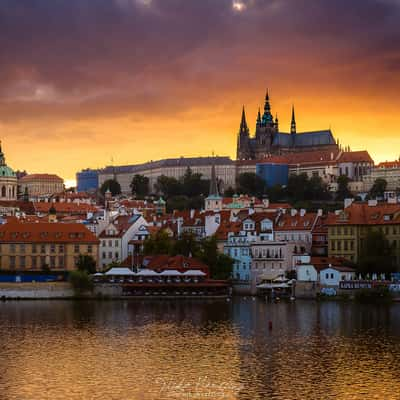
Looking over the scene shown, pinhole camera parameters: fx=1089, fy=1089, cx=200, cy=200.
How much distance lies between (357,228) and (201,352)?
137 ft

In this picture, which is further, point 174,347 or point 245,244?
point 245,244

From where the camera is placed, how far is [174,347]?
53375mm

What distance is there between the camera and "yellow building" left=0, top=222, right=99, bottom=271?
9431 centimetres

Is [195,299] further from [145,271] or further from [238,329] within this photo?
[238,329]

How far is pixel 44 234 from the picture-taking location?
95.5m

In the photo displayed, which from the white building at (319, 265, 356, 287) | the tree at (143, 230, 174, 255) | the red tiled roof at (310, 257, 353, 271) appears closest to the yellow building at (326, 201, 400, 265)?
the red tiled roof at (310, 257, 353, 271)

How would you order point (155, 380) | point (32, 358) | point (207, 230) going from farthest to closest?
1. point (207, 230)
2. point (32, 358)
3. point (155, 380)

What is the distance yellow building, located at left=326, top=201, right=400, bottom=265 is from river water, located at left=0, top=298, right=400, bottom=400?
55.6 ft

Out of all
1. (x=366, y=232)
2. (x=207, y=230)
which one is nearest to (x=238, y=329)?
(x=366, y=232)

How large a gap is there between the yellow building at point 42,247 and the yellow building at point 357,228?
21.3 m

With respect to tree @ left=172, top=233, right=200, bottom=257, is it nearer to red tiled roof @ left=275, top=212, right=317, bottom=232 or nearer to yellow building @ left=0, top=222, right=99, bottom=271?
yellow building @ left=0, top=222, right=99, bottom=271

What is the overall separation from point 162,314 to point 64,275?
74.7 feet

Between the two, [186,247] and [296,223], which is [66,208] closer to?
[296,223]

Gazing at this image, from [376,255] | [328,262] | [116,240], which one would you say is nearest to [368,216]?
[376,255]
